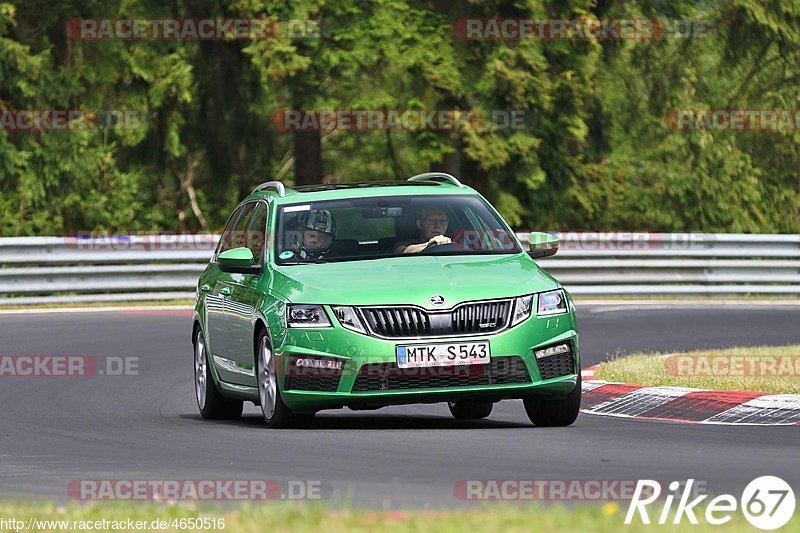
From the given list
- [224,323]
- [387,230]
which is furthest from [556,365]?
[224,323]

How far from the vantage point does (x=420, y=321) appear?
10.8m

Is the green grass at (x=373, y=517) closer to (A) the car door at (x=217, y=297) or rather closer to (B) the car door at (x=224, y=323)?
(B) the car door at (x=224, y=323)

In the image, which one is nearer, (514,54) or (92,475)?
(92,475)

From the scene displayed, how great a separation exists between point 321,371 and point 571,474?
8.42 feet

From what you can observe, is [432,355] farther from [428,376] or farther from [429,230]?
[429,230]

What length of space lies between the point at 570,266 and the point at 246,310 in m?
16.0

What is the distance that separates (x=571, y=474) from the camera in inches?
344

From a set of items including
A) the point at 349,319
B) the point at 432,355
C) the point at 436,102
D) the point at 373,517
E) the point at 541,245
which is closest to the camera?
the point at 373,517

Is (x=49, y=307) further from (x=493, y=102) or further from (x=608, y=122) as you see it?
(x=608, y=122)

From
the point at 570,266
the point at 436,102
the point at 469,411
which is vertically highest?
the point at 436,102

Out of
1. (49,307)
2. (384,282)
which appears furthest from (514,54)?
(384,282)

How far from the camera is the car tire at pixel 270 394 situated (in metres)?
11.3

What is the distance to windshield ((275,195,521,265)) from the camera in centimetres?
1195

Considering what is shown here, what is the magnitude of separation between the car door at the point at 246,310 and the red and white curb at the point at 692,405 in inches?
104
